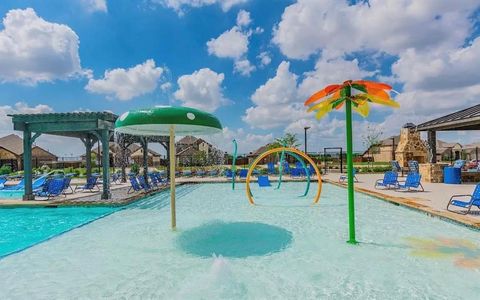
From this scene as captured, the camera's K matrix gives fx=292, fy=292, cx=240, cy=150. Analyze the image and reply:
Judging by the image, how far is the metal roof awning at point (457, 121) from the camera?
12.2m

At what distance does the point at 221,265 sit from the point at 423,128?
15.6m

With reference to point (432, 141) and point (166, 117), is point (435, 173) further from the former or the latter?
point (166, 117)

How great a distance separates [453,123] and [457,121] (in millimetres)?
400

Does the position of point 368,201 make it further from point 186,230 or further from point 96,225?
point 96,225

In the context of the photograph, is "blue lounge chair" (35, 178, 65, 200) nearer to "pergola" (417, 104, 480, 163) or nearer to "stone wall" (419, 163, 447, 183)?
"pergola" (417, 104, 480, 163)

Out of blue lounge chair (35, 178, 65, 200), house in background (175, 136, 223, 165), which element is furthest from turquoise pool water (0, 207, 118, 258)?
house in background (175, 136, 223, 165)

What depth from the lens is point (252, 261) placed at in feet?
15.0

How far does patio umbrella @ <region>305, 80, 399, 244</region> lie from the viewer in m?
4.88

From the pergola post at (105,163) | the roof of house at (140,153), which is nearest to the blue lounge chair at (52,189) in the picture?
the pergola post at (105,163)

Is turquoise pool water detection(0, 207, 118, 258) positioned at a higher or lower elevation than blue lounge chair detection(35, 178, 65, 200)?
lower

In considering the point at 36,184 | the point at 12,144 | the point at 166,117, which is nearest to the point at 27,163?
the point at 36,184

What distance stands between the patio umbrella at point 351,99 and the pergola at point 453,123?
31.2 feet

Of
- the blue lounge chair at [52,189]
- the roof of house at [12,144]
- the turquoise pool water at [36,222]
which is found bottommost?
the turquoise pool water at [36,222]

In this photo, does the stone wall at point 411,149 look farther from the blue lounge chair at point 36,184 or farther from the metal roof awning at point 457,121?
the blue lounge chair at point 36,184
